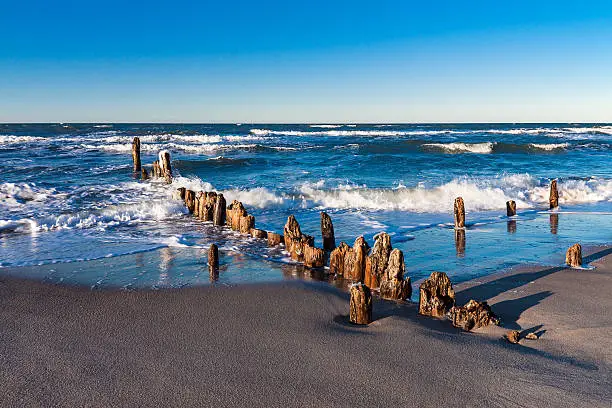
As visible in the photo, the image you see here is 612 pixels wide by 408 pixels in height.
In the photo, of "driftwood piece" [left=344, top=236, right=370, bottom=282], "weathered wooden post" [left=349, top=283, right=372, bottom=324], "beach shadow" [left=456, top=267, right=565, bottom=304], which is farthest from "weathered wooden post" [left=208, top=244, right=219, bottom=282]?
"beach shadow" [left=456, top=267, right=565, bottom=304]

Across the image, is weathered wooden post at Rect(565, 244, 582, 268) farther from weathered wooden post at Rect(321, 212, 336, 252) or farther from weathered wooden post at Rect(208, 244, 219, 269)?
weathered wooden post at Rect(208, 244, 219, 269)

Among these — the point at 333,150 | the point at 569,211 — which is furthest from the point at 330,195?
the point at 333,150

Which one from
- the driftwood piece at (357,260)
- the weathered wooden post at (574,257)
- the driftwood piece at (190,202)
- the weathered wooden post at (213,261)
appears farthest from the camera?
the driftwood piece at (190,202)

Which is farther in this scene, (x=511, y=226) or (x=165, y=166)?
(x=165, y=166)

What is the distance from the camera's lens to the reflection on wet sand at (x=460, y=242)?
7.79 metres

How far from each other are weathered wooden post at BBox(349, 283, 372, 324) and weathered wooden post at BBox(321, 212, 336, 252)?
127 inches

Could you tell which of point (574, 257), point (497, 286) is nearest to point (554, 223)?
point (574, 257)

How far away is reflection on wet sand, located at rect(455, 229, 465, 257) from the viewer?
7.79 meters

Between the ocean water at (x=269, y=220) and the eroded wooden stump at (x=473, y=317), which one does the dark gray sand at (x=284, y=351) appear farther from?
the ocean water at (x=269, y=220)

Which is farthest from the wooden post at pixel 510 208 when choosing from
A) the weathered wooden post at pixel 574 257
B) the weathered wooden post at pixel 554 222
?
the weathered wooden post at pixel 574 257

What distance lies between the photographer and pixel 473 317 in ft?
14.8

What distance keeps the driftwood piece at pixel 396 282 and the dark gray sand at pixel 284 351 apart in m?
0.20

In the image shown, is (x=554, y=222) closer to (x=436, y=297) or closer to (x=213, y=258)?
(x=436, y=297)

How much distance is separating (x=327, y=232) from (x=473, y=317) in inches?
146
